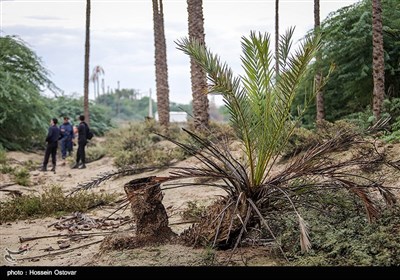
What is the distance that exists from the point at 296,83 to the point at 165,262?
2.30 metres

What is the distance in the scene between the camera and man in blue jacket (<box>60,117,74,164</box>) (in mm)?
18984

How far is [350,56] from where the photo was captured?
13992 mm

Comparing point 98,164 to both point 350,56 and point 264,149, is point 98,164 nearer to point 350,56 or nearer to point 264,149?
point 350,56

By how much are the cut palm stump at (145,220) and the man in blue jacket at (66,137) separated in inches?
544

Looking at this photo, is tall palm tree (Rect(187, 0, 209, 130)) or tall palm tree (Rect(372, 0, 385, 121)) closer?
tall palm tree (Rect(372, 0, 385, 121))

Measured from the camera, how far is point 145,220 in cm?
545

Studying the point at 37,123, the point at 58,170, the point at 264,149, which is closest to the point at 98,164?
the point at 58,170

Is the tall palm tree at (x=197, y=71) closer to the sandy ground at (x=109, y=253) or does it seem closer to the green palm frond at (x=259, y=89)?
the sandy ground at (x=109, y=253)

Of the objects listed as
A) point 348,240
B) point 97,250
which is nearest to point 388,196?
point 348,240

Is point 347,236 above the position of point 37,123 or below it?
below

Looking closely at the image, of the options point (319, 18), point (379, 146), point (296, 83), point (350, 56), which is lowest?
point (379, 146)

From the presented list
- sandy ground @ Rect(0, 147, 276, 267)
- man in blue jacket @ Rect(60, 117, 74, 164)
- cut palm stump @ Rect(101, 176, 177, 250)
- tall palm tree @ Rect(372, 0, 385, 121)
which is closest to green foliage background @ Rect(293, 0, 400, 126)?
tall palm tree @ Rect(372, 0, 385, 121)

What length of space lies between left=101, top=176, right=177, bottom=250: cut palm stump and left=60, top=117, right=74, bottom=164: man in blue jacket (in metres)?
13.8

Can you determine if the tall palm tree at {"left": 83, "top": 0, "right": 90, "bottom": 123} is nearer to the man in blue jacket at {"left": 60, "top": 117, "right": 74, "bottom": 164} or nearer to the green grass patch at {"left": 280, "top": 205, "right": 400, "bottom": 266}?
the man in blue jacket at {"left": 60, "top": 117, "right": 74, "bottom": 164}
